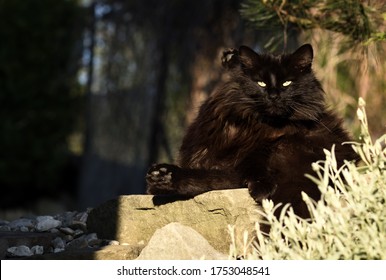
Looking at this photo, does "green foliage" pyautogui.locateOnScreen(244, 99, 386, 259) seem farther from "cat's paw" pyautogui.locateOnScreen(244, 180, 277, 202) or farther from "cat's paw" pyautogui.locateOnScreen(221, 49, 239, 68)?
"cat's paw" pyautogui.locateOnScreen(221, 49, 239, 68)

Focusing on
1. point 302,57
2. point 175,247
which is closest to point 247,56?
point 302,57

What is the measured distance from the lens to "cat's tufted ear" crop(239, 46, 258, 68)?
12.5ft

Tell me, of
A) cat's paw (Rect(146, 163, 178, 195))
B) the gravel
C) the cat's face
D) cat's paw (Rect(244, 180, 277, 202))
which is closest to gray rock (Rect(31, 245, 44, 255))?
the gravel

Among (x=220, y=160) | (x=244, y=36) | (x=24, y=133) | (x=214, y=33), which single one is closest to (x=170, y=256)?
(x=220, y=160)

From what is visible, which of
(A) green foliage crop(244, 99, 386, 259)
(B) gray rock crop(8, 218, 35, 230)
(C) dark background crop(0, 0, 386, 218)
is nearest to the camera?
(A) green foliage crop(244, 99, 386, 259)

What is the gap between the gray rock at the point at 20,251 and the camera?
→ 3.71 m

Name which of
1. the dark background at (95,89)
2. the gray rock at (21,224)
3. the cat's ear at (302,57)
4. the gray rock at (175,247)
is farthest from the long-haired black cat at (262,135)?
the dark background at (95,89)

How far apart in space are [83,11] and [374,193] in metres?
9.32

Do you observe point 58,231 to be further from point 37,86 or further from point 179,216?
point 37,86

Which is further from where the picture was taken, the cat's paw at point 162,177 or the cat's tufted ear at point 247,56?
the cat's tufted ear at point 247,56

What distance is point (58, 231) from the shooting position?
4.22 m

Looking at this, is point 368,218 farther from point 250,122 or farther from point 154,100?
point 154,100

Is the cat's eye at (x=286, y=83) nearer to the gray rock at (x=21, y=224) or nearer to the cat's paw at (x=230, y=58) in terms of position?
the cat's paw at (x=230, y=58)

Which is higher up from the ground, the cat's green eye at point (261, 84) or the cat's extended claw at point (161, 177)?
the cat's green eye at point (261, 84)
